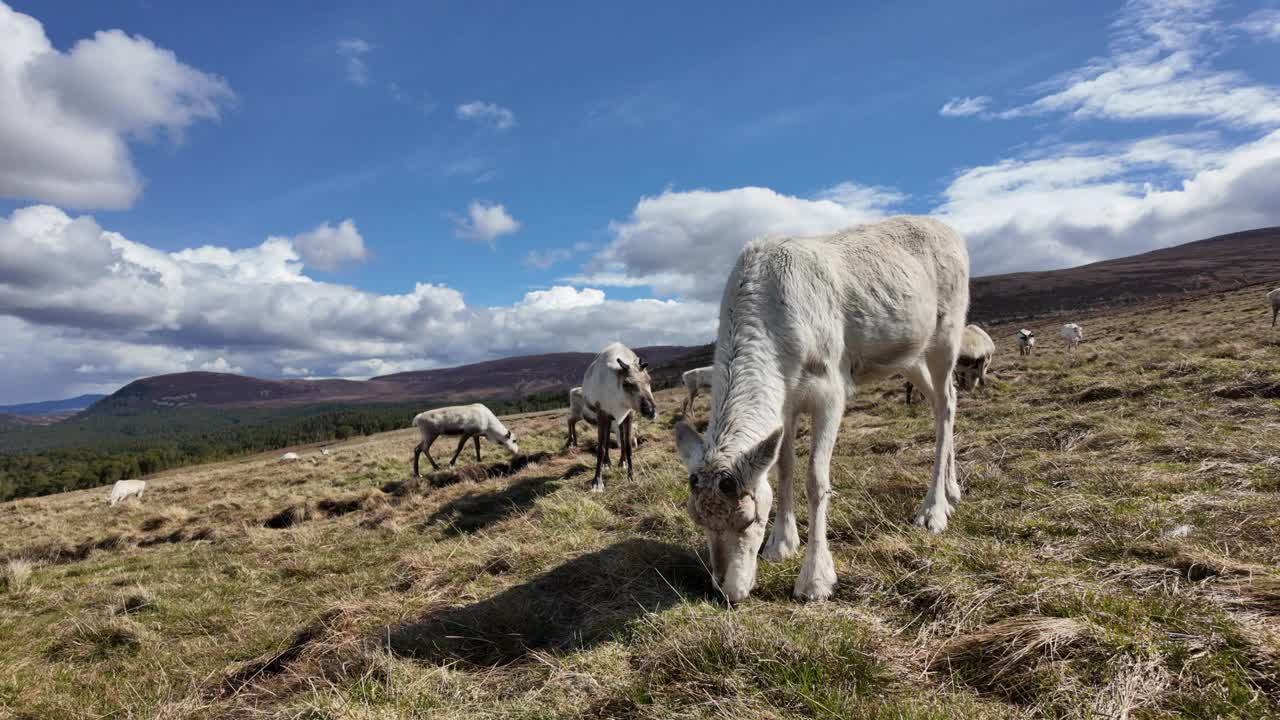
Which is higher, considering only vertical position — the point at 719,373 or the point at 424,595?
the point at 719,373

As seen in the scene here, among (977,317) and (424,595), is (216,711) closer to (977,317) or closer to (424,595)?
(424,595)

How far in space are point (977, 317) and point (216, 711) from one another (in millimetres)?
141157

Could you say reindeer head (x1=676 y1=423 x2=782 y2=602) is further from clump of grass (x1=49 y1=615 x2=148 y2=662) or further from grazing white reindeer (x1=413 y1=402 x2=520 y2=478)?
grazing white reindeer (x1=413 y1=402 x2=520 y2=478)

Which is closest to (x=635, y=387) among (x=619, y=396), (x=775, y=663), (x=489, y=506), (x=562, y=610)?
(x=619, y=396)

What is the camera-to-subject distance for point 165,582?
9.36 metres

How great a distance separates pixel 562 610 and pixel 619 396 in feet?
28.5

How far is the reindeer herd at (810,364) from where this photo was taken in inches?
170

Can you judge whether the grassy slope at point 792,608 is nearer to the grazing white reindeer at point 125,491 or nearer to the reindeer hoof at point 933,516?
the reindeer hoof at point 933,516

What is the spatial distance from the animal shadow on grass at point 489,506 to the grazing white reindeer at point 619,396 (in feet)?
4.54

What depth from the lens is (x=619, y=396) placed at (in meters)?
13.6

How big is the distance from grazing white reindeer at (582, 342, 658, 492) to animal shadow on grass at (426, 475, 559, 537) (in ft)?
4.54

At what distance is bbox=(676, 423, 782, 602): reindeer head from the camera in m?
4.14

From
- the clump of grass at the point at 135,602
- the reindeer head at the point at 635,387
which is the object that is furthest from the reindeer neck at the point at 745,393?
the clump of grass at the point at 135,602

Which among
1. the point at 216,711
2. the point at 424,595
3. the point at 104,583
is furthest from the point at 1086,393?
the point at 104,583
